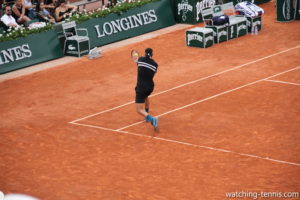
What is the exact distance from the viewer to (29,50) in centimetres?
2470

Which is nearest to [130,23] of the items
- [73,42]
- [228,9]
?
[73,42]

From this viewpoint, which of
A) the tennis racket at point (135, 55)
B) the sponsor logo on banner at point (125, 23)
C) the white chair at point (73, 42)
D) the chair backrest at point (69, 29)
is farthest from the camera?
the sponsor logo on banner at point (125, 23)

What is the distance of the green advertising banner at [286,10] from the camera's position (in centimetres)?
2903

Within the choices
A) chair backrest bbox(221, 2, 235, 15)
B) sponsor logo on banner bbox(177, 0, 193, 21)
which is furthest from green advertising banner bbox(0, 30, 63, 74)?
chair backrest bbox(221, 2, 235, 15)

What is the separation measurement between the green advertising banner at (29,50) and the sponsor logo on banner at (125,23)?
2.27 m

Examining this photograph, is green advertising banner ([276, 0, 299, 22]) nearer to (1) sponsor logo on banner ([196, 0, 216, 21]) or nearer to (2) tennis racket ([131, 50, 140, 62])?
(1) sponsor logo on banner ([196, 0, 216, 21])

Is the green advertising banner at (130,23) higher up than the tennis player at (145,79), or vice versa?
the tennis player at (145,79)

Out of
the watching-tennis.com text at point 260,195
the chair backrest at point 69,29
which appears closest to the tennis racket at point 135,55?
the watching-tennis.com text at point 260,195

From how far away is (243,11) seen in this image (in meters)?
27.6

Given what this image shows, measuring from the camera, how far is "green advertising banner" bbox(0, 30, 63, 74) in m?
24.0

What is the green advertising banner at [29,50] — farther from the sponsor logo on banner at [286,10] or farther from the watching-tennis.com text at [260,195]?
the watching-tennis.com text at [260,195]

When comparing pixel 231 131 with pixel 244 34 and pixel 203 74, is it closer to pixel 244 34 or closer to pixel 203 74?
pixel 203 74

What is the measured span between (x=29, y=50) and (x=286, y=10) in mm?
11900

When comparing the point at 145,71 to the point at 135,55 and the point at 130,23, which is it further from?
the point at 130,23
